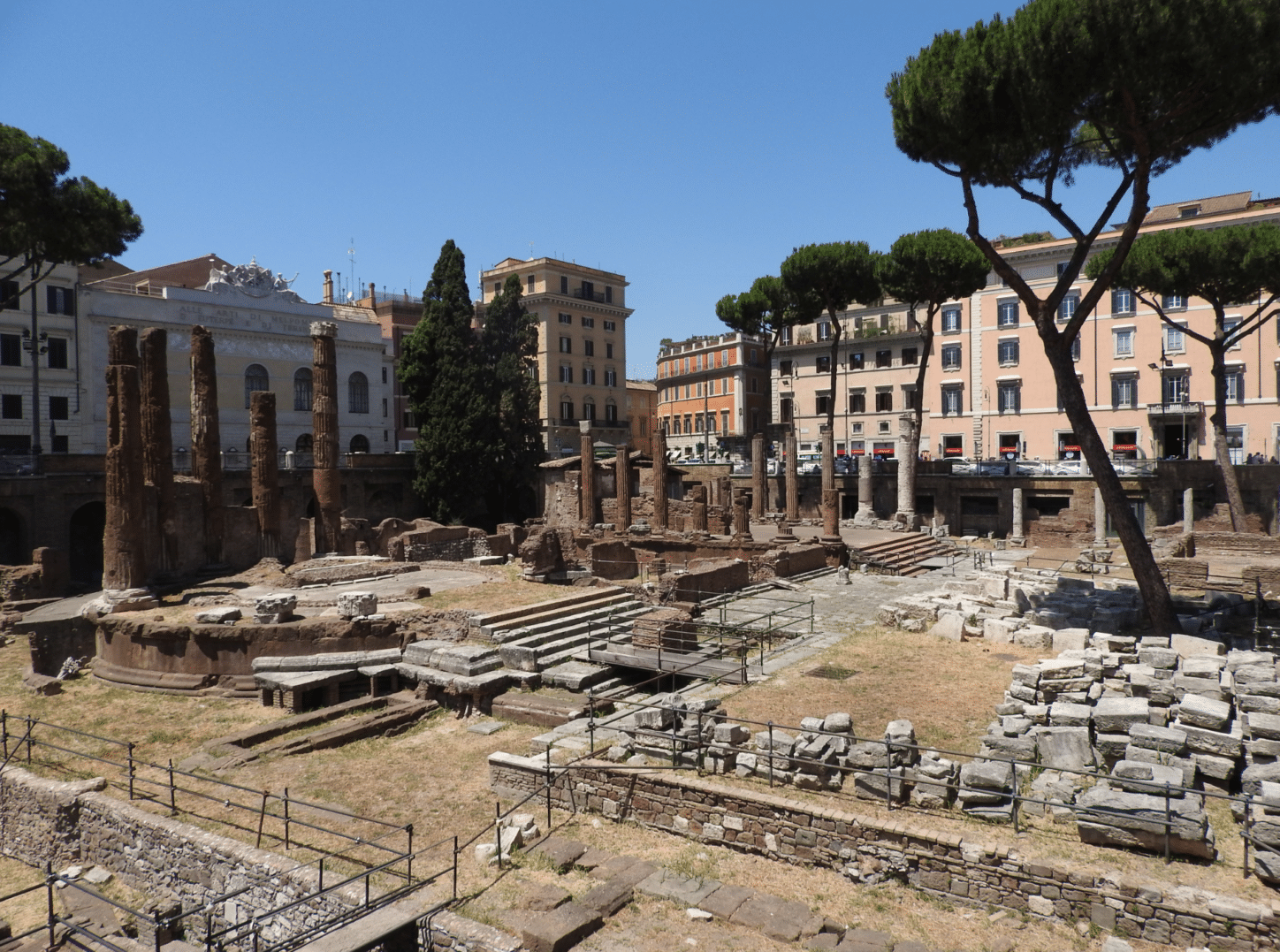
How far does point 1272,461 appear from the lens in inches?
1483

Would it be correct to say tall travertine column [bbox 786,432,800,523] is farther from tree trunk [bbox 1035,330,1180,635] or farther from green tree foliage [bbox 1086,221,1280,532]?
tree trunk [bbox 1035,330,1180,635]

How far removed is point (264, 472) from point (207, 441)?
A: 2.00 metres

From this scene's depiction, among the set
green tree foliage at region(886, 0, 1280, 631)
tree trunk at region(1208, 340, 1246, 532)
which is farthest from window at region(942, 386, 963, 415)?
green tree foliage at region(886, 0, 1280, 631)

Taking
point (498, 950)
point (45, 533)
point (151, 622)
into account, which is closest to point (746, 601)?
point (151, 622)

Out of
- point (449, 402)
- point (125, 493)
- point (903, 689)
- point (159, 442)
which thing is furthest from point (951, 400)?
point (125, 493)

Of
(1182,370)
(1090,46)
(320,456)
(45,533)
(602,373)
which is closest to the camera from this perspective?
(1090,46)

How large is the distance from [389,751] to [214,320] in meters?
35.5

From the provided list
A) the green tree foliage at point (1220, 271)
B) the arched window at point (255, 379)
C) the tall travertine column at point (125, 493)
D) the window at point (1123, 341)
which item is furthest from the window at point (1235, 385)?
the arched window at point (255, 379)

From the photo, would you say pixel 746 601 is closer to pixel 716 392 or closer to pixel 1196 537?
pixel 1196 537

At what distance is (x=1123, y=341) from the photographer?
143ft

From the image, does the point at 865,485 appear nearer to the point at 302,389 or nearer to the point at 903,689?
the point at 903,689

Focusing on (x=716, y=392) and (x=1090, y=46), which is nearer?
(x=1090, y=46)

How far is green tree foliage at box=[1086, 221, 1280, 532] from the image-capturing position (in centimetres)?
3100

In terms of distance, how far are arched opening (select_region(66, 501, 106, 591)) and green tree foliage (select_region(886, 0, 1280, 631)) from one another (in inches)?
1305
